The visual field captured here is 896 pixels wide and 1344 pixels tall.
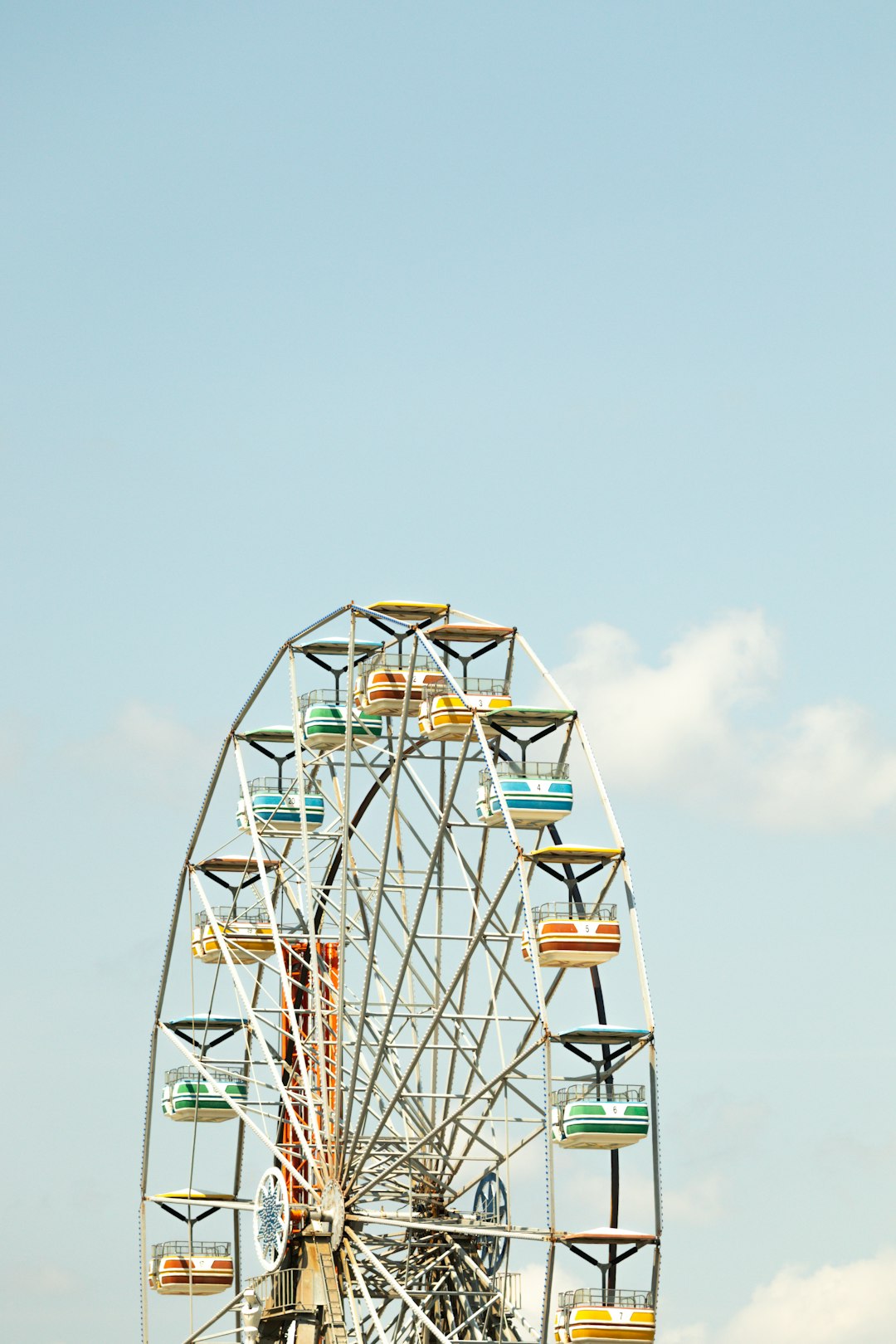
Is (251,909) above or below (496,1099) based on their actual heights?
above

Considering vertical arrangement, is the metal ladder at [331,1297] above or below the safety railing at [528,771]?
below

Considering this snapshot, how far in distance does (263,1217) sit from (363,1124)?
14.7 ft

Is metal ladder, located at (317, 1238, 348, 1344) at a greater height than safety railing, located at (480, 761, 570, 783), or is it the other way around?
safety railing, located at (480, 761, 570, 783)

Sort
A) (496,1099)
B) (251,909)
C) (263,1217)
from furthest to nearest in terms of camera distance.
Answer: (251,909)
(263,1217)
(496,1099)

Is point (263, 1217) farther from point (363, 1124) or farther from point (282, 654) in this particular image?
point (282, 654)

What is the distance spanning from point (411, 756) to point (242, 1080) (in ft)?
28.0

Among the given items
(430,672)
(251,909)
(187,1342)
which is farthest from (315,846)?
(187,1342)

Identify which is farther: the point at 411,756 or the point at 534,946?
the point at 411,756

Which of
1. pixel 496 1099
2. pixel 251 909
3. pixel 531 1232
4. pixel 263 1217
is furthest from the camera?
pixel 251 909

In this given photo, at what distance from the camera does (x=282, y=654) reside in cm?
6100

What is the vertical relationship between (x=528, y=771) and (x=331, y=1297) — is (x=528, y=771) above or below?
above

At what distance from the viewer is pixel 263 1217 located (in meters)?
58.7

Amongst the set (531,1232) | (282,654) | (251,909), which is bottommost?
(531,1232)

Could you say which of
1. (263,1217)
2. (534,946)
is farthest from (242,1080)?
(534,946)
